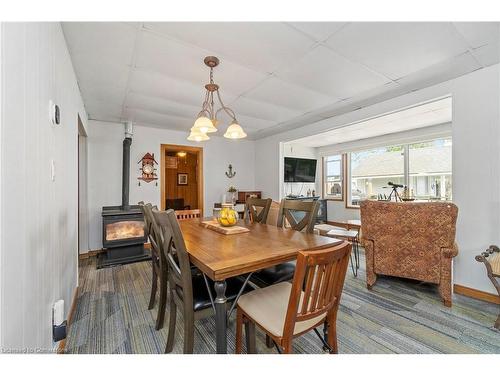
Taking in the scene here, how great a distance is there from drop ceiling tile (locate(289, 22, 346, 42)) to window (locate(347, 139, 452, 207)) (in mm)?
3995

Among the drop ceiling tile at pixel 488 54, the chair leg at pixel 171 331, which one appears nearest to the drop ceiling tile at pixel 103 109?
the chair leg at pixel 171 331

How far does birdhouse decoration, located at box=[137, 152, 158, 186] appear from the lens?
449 cm

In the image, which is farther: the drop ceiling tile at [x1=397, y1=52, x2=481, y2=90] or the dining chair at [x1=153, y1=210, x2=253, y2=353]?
the drop ceiling tile at [x1=397, y1=52, x2=481, y2=90]

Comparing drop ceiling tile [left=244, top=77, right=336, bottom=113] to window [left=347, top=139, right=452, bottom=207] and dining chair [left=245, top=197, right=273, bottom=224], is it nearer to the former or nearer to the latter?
dining chair [left=245, top=197, right=273, bottom=224]

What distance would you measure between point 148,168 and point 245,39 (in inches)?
136

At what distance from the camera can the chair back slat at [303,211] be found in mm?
2047

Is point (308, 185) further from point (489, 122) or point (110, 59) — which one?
point (110, 59)

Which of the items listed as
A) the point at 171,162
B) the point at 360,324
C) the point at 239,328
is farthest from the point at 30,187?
the point at 171,162

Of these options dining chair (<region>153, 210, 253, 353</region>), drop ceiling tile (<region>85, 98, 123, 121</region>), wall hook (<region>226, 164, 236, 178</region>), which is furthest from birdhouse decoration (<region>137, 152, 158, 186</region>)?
dining chair (<region>153, 210, 253, 353</region>)

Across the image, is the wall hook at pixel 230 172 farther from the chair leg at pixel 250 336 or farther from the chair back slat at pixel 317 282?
the chair back slat at pixel 317 282

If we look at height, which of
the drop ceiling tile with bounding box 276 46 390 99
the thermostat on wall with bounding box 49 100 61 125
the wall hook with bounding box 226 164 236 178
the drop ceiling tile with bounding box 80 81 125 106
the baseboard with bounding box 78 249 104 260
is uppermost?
the drop ceiling tile with bounding box 276 46 390 99

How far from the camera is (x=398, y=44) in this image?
195 centimetres

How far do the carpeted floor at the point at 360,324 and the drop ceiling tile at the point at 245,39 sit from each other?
239cm
